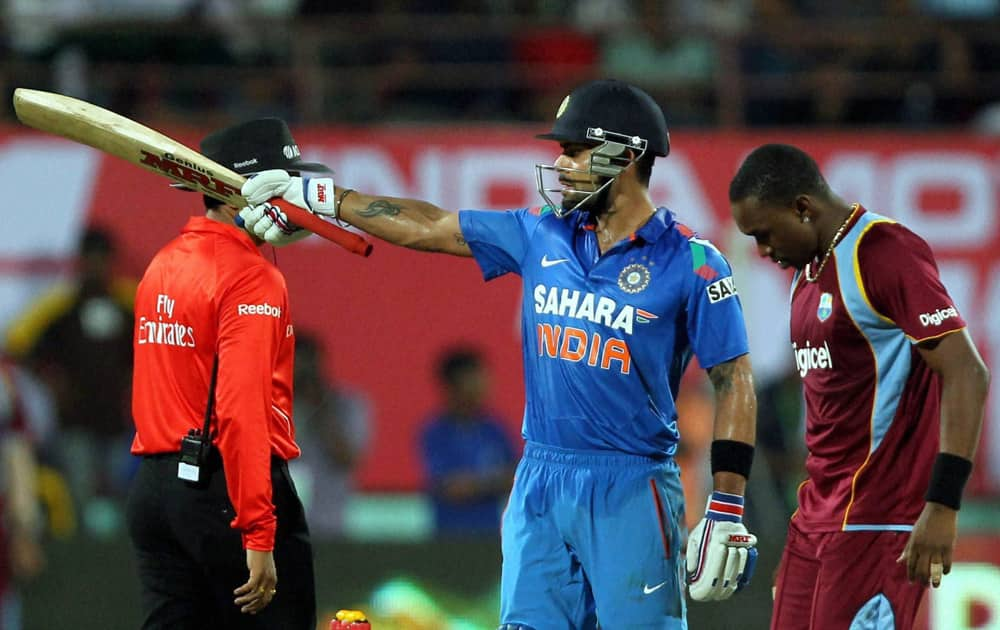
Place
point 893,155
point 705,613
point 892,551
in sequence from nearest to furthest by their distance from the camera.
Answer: point 892,551 < point 705,613 < point 893,155

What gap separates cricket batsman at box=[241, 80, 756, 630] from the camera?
5.01 meters

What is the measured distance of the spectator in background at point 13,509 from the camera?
27.6 feet

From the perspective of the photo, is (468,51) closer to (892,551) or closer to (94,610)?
(94,610)

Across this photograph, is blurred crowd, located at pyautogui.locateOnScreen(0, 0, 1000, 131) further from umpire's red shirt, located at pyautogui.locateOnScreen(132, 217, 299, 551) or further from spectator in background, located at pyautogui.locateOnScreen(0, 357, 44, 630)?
umpire's red shirt, located at pyautogui.locateOnScreen(132, 217, 299, 551)

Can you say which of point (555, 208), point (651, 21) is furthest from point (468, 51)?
point (555, 208)

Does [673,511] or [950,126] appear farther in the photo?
[950,126]

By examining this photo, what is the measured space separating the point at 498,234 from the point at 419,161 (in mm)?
6566

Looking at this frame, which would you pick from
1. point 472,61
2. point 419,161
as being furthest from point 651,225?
point 472,61

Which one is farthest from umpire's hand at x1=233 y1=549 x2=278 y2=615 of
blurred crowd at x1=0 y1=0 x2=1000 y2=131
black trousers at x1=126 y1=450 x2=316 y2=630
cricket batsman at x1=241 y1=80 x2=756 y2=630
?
blurred crowd at x1=0 y1=0 x2=1000 y2=131

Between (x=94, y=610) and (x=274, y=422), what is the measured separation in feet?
12.6

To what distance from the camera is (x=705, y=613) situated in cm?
848

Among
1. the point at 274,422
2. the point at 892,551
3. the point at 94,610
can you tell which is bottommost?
the point at 94,610

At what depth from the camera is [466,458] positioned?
9.98 meters

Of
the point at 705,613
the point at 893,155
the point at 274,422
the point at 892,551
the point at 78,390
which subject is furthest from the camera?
the point at 893,155
